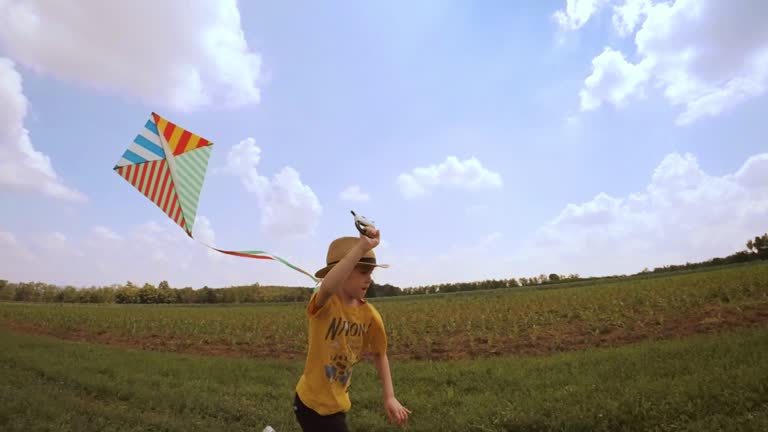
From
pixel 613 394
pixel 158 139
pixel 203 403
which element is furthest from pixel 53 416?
pixel 613 394

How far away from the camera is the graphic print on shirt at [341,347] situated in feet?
9.53

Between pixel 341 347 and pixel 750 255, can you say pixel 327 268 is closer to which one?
pixel 341 347

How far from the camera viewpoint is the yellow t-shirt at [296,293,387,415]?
2859mm

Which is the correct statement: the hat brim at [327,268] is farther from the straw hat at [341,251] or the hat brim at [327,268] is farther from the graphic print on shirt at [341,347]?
the graphic print on shirt at [341,347]

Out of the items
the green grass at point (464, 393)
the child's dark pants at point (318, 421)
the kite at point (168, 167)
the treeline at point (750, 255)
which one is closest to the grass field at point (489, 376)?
the green grass at point (464, 393)

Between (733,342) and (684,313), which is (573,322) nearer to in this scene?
(684,313)

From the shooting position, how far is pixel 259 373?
34.8 ft

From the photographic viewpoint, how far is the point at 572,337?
12.9m

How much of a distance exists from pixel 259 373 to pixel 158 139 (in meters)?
7.88

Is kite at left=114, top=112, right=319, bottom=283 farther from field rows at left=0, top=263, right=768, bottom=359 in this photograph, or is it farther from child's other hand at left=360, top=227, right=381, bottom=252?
field rows at left=0, top=263, right=768, bottom=359

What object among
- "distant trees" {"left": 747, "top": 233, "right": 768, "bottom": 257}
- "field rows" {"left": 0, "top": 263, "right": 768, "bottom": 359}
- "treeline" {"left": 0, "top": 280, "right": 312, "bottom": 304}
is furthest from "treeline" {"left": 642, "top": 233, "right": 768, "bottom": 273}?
"treeline" {"left": 0, "top": 280, "right": 312, "bottom": 304}

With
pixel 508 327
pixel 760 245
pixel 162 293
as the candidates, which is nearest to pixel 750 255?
pixel 760 245

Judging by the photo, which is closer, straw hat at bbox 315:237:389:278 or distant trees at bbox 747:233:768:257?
straw hat at bbox 315:237:389:278

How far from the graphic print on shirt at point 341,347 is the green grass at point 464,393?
4020 mm
